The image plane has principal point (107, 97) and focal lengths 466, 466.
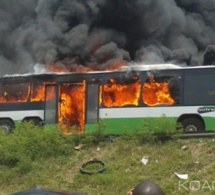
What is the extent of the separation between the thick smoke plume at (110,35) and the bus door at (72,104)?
23.4ft

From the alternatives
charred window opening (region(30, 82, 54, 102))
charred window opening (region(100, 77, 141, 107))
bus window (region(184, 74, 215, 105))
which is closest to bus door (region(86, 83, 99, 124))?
charred window opening (region(100, 77, 141, 107))

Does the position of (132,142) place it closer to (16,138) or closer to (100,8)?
(16,138)

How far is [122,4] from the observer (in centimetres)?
3116

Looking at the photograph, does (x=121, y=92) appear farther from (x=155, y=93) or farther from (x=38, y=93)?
(x=38, y=93)

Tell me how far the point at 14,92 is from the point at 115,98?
427 cm

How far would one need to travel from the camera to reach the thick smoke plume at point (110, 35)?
26969 millimetres

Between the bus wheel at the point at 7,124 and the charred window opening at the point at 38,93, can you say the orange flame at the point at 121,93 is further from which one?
the bus wheel at the point at 7,124

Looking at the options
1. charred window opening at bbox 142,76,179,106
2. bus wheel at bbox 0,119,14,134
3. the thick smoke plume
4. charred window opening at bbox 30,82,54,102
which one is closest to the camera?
charred window opening at bbox 142,76,179,106

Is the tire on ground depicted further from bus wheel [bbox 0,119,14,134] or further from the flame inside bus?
bus wheel [bbox 0,119,14,134]

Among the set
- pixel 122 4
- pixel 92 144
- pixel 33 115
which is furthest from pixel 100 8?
pixel 92 144

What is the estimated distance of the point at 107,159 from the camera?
447 inches

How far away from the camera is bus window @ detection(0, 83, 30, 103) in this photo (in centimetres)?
1767

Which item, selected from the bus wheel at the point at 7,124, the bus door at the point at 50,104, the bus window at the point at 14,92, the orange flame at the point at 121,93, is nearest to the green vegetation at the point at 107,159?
the orange flame at the point at 121,93

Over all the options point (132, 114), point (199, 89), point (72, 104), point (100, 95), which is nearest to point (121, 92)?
point (100, 95)
